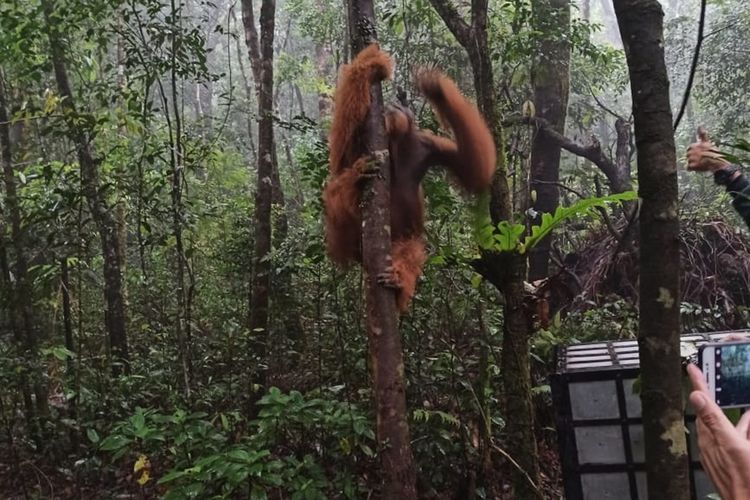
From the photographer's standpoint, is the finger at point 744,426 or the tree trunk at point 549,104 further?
the tree trunk at point 549,104

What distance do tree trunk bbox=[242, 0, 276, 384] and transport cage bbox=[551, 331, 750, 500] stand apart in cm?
257

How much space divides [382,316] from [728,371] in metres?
1.12

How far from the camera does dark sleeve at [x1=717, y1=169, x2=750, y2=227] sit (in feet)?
8.24

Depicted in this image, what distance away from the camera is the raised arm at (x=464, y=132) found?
338 centimetres

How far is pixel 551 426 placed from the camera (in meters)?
4.57

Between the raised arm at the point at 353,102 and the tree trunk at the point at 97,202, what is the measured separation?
6.88 ft

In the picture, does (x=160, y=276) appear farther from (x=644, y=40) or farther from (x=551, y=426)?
(x=644, y=40)

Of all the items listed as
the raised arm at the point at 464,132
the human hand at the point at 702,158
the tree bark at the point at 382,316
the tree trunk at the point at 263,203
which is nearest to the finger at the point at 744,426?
the tree bark at the point at 382,316

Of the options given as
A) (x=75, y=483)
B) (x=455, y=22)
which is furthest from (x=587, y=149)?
(x=75, y=483)

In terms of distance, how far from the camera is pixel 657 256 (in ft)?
6.48

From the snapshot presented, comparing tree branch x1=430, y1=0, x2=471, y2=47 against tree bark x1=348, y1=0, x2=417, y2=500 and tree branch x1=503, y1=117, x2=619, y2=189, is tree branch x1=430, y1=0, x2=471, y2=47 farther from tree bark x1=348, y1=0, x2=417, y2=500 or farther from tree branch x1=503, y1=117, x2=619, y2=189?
tree branch x1=503, y1=117, x2=619, y2=189

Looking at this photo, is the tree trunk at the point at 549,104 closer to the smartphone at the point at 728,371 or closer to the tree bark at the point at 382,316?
the tree bark at the point at 382,316

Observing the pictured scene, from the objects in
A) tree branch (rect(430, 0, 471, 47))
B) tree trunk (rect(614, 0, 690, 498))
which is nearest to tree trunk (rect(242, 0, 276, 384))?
tree branch (rect(430, 0, 471, 47))

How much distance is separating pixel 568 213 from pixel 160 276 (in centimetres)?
604
